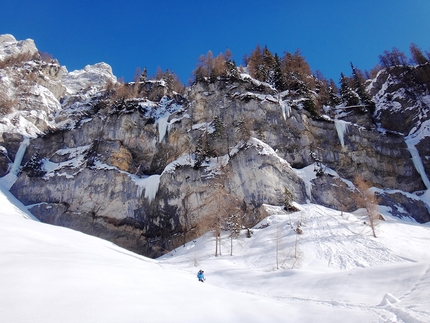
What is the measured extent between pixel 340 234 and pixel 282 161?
965 cm

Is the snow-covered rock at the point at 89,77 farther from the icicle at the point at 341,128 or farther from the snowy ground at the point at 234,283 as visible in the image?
the snowy ground at the point at 234,283

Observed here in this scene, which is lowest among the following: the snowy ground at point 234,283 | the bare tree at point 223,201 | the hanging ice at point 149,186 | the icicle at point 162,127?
the snowy ground at point 234,283

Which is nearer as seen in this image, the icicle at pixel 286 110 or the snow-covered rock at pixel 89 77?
the icicle at pixel 286 110

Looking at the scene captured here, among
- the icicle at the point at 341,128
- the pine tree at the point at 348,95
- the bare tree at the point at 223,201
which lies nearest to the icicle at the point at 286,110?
the icicle at the point at 341,128

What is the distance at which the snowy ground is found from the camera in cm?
312

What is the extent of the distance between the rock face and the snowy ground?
616cm

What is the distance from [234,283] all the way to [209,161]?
1671 cm

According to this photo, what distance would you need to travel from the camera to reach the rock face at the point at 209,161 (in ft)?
79.2

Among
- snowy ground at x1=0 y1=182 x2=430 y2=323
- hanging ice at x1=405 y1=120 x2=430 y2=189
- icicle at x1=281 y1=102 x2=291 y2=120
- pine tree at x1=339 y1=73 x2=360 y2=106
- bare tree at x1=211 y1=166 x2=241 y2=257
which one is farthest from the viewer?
pine tree at x1=339 y1=73 x2=360 y2=106

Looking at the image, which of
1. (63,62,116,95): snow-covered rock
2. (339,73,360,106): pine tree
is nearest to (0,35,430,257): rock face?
(339,73,360,106): pine tree

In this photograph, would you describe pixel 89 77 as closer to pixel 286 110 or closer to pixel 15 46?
pixel 15 46

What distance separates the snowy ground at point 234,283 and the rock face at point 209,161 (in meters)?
6.16

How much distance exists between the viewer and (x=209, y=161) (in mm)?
26688

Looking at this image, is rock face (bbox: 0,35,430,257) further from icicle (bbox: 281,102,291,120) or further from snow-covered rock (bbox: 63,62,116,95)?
snow-covered rock (bbox: 63,62,116,95)
